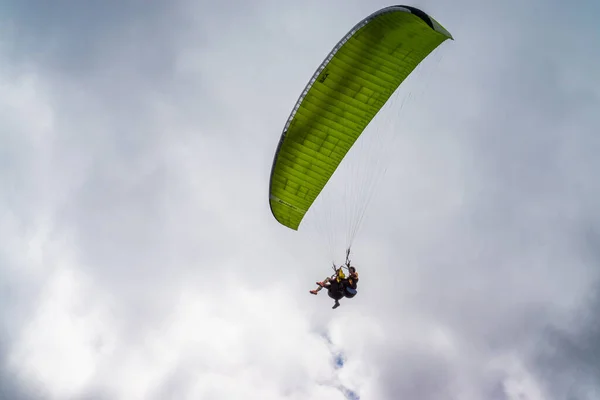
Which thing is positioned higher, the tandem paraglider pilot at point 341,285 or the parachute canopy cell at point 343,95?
the parachute canopy cell at point 343,95

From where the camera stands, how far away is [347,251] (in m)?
20.7

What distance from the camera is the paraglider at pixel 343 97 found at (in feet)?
57.3

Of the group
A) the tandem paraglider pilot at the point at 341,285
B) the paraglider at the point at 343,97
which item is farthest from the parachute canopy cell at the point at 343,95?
the tandem paraglider pilot at the point at 341,285

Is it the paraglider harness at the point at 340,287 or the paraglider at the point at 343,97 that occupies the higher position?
the paraglider at the point at 343,97

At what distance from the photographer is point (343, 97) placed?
61.2ft

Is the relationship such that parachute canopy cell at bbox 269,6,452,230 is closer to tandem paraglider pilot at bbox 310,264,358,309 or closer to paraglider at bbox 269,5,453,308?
paraglider at bbox 269,5,453,308

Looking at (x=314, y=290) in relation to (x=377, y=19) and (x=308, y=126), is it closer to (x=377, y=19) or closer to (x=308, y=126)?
(x=308, y=126)

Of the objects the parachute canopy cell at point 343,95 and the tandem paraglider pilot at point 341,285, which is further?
the tandem paraglider pilot at point 341,285

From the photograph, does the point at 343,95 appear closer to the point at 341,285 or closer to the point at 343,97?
the point at 343,97

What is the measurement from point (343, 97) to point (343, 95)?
0.08 meters

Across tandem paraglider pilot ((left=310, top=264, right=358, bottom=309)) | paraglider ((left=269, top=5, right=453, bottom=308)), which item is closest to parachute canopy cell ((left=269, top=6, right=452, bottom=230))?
paraglider ((left=269, top=5, right=453, bottom=308))

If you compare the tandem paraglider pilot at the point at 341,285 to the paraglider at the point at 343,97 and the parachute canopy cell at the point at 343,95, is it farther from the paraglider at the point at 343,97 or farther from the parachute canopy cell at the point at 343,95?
the parachute canopy cell at the point at 343,95

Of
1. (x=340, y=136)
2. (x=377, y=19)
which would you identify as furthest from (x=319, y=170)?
(x=377, y=19)

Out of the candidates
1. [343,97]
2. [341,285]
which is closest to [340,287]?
[341,285]
